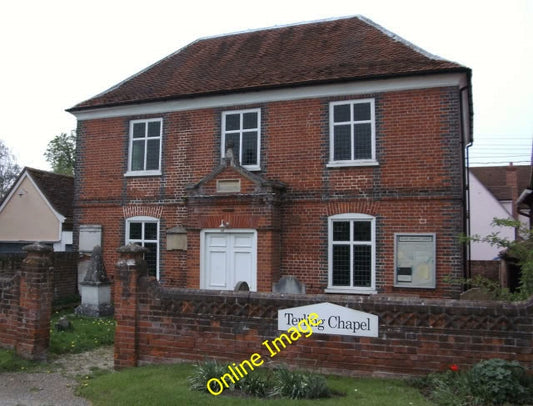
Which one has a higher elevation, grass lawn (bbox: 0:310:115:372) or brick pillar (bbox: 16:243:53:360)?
brick pillar (bbox: 16:243:53:360)

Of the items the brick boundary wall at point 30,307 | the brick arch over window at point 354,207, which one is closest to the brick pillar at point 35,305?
the brick boundary wall at point 30,307

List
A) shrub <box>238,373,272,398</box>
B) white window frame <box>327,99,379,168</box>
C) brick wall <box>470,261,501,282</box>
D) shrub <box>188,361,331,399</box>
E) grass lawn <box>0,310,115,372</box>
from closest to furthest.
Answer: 1. shrub <box>188,361,331,399</box>
2. shrub <box>238,373,272,398</box>
3. grass lawn <box>0,310,115,372</box>
4. white window frame <box>327,99,379,168</box>
5. brick wall <box>470,261,501,282</box>

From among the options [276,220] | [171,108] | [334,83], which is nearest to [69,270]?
[171,108]

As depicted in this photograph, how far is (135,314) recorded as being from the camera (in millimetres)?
7711

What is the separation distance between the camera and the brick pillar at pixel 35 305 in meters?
8.28

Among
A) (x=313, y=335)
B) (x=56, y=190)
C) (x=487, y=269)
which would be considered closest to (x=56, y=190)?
(x=56, y=190)

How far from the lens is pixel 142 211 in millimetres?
15117

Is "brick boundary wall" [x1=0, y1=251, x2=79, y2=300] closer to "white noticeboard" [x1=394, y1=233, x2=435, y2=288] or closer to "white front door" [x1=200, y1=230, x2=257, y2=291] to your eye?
"white front door" [x1=200, y1=230, x2=257, y2=291]

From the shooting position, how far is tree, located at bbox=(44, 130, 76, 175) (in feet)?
156

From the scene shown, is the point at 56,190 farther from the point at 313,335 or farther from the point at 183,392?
the point at 313,335

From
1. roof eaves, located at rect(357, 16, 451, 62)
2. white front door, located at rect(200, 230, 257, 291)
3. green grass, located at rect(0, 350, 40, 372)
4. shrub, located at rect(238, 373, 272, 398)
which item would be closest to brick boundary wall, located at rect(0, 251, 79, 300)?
white front door, located at rect(200, 230, 257, 291)

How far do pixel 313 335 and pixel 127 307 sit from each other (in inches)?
119

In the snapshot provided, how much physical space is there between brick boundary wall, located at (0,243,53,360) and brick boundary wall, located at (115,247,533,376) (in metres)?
1.61

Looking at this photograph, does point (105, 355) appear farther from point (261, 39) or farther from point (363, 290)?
point (261, 39)
